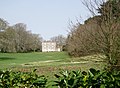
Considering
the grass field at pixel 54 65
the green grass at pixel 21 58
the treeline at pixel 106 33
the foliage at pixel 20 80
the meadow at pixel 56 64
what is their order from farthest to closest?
the green grass at pixel 21 58
the grass field at pixel 54 65
the meadow at pixel 56 64
the treeline at pixel 106 33
the foliage at pixel 20 80

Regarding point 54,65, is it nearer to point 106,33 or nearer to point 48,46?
point 106,33

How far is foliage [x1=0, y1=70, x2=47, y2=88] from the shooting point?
576cm

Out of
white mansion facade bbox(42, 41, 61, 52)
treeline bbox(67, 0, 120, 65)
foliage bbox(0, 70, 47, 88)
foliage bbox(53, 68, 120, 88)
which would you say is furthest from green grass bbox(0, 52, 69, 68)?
white mansion facade bbox(42, 41, 61, 52)

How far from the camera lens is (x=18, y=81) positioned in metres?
6.15

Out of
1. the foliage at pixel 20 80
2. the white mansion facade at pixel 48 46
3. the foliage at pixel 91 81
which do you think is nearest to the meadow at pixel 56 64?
the foliage at pixel 20 80

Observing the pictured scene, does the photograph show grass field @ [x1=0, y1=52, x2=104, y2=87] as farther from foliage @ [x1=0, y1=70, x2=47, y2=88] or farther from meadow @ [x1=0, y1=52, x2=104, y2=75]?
foliage @ [x1=0, y1=70, x2=47, y2=88]

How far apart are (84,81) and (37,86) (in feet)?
4.74

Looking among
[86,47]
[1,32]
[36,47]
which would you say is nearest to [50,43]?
[36,47]

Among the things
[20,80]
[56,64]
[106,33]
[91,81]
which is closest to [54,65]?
[56,64]

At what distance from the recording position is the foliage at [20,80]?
→ 5.76m

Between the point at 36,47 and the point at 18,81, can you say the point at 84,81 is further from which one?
the point at 36,47

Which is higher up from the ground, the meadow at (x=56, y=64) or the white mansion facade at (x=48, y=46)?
the white mansion facade at (x=48, y=46)

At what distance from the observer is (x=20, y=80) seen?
6.14 m

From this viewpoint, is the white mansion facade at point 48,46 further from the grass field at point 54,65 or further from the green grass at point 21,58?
the grass field at point 54,65
